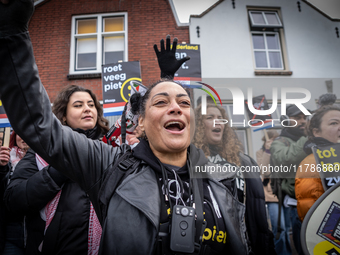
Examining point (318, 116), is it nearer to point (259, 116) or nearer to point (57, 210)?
point (259, 116)

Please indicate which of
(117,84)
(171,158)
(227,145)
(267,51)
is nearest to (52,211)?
(171,158)

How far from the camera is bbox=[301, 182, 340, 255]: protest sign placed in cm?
133

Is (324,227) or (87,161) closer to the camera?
(87,161)

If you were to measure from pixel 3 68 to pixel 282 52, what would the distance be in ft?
23.9


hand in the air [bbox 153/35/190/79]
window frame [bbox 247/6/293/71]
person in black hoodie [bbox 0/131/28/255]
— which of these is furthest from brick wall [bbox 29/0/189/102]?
person in black hoodie [bbox 0/131/28/255]

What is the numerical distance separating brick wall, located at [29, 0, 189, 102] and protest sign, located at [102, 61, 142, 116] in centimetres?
232

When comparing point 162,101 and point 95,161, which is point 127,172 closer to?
point 95,161

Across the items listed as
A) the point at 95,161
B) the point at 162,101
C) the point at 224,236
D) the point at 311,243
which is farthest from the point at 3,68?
the point at 311,243

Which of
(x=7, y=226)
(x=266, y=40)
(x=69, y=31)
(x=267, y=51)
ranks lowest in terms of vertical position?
(x=7, y=226)

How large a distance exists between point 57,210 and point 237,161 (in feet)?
5.22

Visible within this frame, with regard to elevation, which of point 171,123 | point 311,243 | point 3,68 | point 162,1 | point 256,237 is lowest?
point 256,237

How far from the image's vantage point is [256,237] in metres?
2.10

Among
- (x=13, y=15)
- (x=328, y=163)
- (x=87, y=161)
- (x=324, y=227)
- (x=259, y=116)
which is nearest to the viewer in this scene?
(x=13, y=15)

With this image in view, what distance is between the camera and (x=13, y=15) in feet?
3.03
